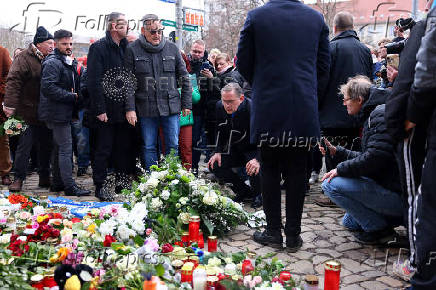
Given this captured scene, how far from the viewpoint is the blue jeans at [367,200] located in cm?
384

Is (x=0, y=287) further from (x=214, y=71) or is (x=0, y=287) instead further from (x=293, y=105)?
(x=214, y=71)

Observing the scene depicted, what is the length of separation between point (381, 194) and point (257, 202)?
179cm

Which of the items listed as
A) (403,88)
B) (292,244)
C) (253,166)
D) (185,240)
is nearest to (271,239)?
(292,244)

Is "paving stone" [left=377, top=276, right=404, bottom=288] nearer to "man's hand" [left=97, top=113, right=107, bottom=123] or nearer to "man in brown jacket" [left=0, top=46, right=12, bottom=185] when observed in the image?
"man's hand" [left=97, top=113, right=107, bottom=123]

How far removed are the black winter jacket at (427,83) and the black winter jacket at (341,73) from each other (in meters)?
2.75

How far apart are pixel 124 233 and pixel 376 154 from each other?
2004 mm

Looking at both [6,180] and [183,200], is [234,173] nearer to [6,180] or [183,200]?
[183,200]

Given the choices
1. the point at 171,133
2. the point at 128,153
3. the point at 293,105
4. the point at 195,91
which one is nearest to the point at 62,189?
the point at 128,153

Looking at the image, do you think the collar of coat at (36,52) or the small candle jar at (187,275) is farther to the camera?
the collar of coat at (36,52)

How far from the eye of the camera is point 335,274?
266 centimetres

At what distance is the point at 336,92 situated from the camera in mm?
5461

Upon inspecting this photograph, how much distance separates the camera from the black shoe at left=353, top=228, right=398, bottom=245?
157 inches

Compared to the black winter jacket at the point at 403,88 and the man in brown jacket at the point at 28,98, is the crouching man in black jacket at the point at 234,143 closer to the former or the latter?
the man in brown jacket at the point at 28,98

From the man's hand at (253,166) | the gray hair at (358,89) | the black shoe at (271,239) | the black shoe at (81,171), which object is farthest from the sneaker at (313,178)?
the black shoe at (81,171)
